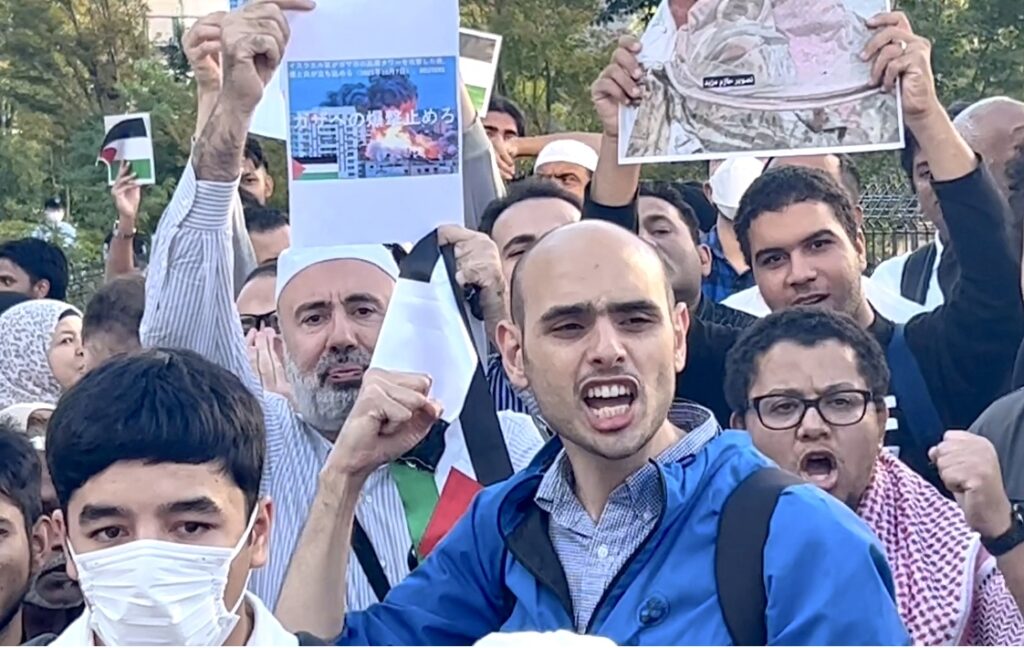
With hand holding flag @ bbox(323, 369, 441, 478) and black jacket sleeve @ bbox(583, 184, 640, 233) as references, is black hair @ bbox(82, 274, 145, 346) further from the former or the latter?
hand holding flag @ bbox(323, 369, 441, 478)

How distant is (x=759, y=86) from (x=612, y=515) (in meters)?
1.43

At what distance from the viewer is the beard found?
397 centimetres

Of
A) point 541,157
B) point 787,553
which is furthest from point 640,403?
point 541,157

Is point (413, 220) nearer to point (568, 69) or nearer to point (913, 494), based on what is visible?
point (913, 494)

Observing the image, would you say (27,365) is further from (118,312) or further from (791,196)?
(791,196)

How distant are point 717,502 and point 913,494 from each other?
943 millimetres

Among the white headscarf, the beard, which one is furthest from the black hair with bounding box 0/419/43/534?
the white headscarf

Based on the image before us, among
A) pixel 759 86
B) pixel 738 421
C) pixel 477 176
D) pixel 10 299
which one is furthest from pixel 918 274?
pixel 10 299

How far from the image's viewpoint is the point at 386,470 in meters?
3.85

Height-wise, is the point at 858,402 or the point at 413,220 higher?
the point at 413,220

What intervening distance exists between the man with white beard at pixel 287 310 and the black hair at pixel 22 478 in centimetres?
43

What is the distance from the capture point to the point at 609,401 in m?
2.95

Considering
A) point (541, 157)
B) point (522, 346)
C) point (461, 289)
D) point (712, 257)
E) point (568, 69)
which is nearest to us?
point (522, 346)

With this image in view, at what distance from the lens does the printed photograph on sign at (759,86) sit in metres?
3.84
